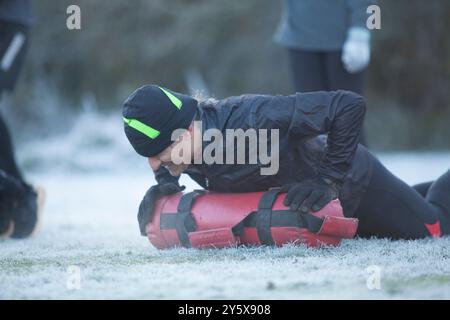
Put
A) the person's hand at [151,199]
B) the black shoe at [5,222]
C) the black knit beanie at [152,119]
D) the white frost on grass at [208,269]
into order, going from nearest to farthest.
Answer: the white frost on grass at [208,269] → the black knit beanie at [152,119] → the person's hand at [151,199] → the black shoe at [5,222]

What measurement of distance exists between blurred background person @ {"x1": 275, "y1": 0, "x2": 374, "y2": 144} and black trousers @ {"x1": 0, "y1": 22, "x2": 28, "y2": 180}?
4.39ft

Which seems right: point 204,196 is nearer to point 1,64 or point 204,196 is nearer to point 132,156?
point 1,64

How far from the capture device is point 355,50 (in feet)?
13.9

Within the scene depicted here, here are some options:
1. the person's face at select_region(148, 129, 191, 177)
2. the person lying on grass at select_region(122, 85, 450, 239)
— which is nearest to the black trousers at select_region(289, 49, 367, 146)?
the person lying on grass at select_region(122, 85, 450, 239)

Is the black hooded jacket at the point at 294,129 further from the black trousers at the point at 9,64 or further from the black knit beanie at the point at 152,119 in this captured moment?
the black trousers at the point at 9,64

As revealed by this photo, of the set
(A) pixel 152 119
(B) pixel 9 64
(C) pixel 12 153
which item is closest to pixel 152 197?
(A) pixel 152 119

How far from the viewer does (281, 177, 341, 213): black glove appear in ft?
9.87

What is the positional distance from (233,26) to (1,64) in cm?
1057

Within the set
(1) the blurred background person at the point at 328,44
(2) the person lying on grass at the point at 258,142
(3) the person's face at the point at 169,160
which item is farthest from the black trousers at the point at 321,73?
(3) the person's face at the point at 169,160

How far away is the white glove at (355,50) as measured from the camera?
13.9 ft

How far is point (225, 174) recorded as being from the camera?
10.5 ft

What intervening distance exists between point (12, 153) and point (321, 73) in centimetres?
160

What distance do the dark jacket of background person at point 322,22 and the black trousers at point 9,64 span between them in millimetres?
1324

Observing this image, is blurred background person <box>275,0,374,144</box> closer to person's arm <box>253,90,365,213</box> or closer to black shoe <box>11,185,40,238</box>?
person's arm <box>253,90,365,213</box>
